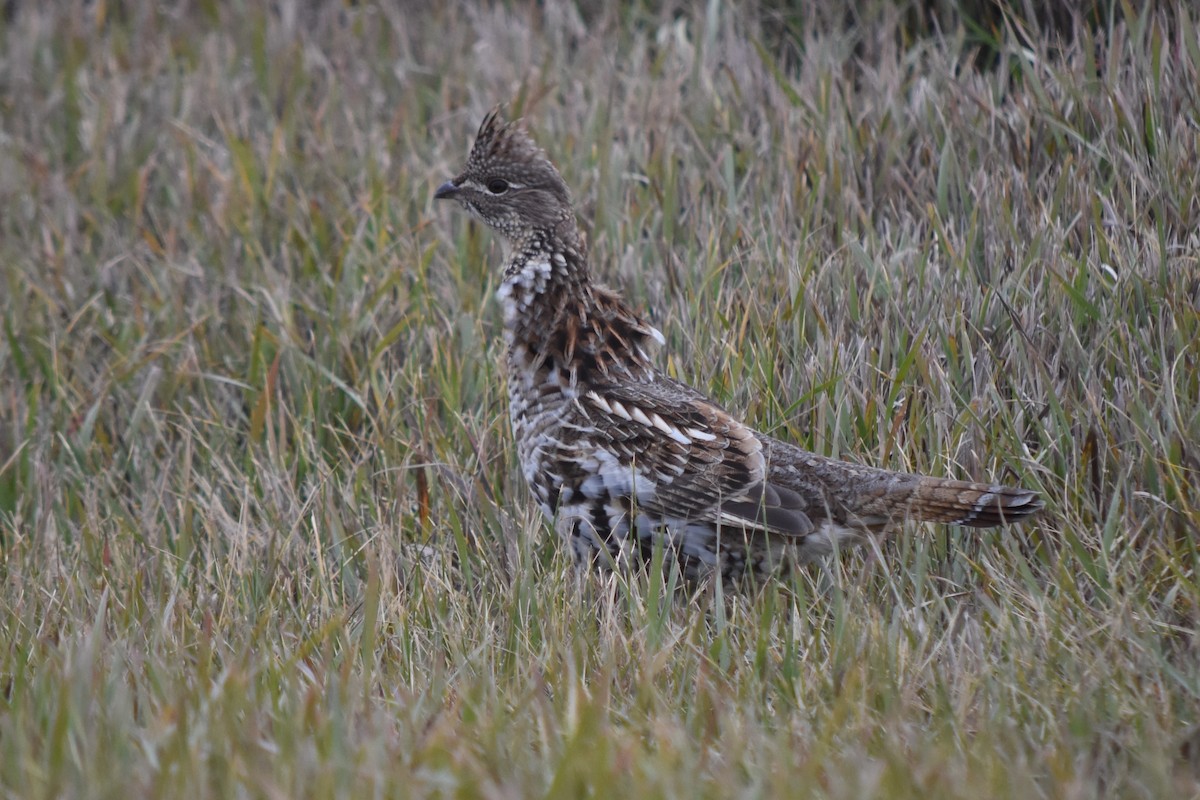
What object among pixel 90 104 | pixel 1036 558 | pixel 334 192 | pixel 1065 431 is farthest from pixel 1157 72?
pixel 90 104

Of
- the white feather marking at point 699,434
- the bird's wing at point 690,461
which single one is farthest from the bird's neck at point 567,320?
the white feather marking at point 699,434

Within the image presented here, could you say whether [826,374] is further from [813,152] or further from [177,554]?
[177,554]

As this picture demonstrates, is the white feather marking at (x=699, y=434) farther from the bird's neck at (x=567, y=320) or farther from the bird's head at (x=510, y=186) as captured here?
the bird's head at (x=510, y=186)

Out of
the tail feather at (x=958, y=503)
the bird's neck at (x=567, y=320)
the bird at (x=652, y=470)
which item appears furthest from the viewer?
the bird's neck at (x=567, y=320)

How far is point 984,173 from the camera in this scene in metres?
5.38

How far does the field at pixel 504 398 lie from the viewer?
3016mm

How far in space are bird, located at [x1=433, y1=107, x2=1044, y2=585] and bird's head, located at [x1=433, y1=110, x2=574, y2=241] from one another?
0.14 metres

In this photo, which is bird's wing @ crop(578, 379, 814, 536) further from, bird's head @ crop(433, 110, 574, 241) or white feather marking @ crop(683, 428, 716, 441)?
bird's head @ crop(433, 110, 574, 241)

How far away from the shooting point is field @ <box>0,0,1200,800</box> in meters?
3.02

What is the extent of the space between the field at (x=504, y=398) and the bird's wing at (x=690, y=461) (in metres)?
0.26

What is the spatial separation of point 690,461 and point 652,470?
0.40 feet

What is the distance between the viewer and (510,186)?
5.07 metres

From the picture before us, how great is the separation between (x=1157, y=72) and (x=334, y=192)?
365 centimetres

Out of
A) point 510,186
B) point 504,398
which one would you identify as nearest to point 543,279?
point 510,186
